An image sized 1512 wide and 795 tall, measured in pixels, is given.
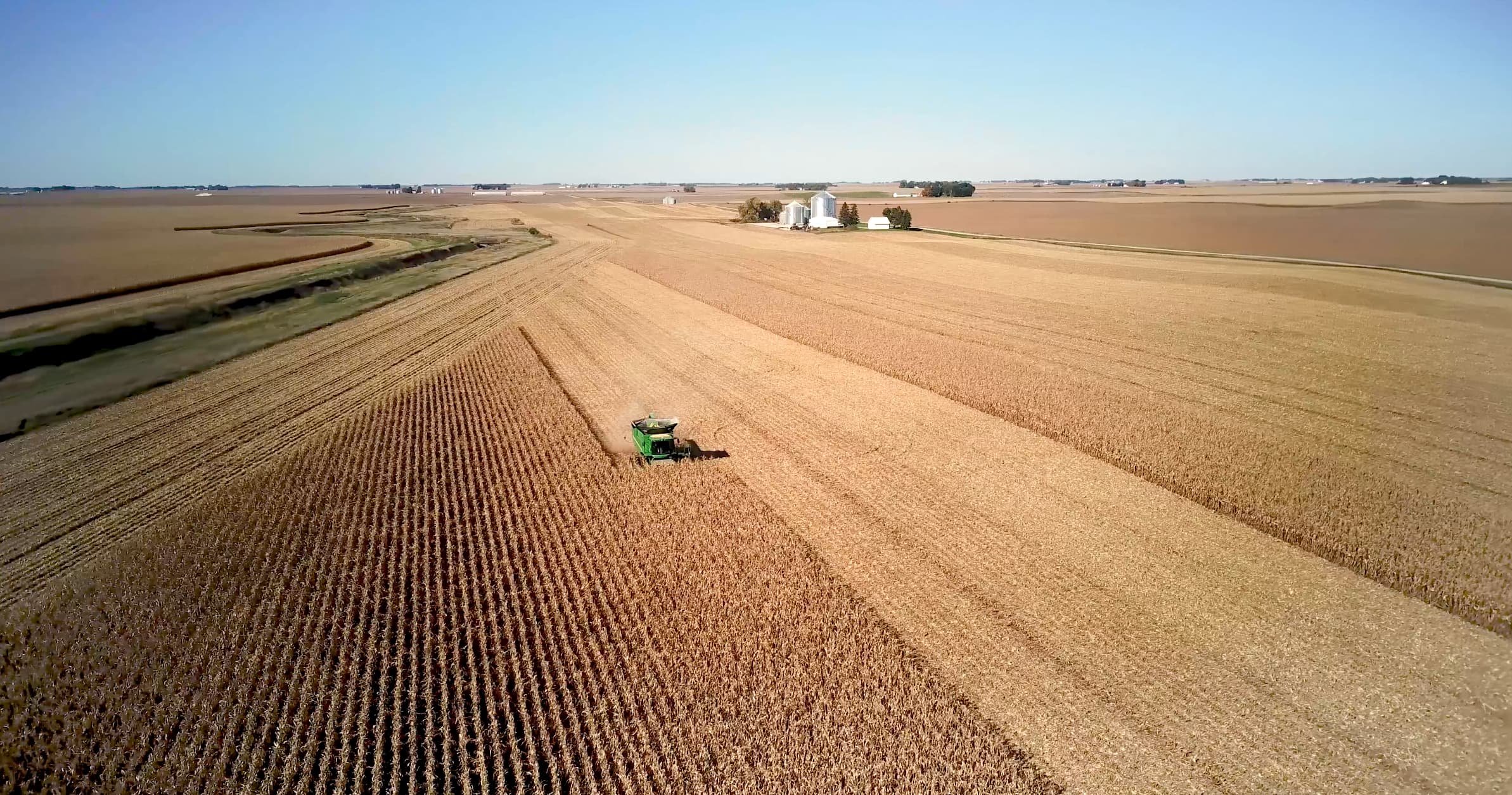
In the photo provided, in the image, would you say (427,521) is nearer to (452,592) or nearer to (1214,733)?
(452,592)

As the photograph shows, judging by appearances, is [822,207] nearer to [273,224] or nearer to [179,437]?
[273,224]

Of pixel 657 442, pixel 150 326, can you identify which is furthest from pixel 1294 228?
pixel 150 326

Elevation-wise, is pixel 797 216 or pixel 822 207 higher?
pixel 822 207

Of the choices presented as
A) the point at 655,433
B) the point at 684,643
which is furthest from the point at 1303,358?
the point at 684,643

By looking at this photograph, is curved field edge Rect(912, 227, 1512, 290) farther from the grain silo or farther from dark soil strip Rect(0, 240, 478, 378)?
dark soil strip Rect(0, 240, 478, 378)

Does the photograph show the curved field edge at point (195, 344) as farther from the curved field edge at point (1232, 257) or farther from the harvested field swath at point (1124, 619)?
the curved field edge at point (1232, 257)

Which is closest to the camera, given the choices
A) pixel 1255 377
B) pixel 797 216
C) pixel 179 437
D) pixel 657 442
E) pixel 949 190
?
pixel 657 442

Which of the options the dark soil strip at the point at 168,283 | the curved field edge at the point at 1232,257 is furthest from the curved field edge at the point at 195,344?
the curved field edge at the point at 1232,257
